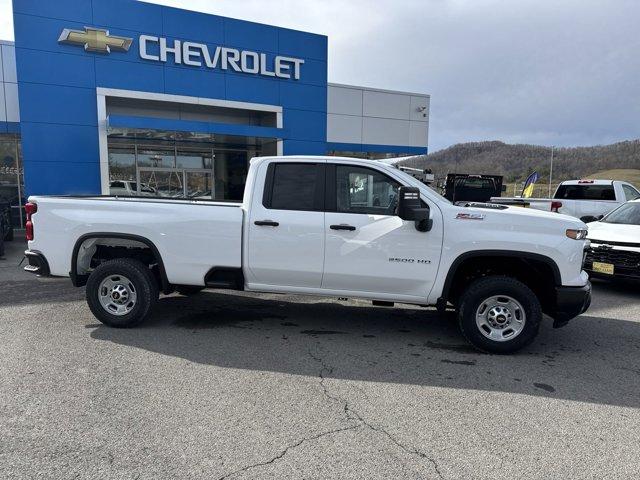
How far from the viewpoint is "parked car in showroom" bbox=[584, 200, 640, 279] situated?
756 cm

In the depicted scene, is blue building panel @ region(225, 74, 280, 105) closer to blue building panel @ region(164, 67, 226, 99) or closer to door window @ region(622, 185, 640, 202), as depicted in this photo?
blue building panel @ region(164, 67, 226, 99)

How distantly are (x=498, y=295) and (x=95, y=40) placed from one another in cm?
1274

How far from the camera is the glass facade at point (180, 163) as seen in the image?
51.1 ft

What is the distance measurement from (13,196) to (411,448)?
16593mm

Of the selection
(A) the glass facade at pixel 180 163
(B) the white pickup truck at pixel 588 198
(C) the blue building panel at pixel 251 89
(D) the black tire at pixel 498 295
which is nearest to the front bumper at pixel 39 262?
(D) the black tire at pixel 498 295

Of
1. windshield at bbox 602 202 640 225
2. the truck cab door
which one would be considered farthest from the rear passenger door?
windshield at bbox 602 202 640 225

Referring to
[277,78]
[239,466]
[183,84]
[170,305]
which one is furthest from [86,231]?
[277,78]

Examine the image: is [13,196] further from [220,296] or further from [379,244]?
[379,244]

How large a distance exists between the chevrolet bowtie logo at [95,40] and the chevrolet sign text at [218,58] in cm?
53

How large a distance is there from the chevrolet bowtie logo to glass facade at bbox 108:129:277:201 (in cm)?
243

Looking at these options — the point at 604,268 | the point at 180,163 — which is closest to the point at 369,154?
the point at 180,163

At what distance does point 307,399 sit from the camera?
3877mm

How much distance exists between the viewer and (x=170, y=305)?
6805 mm

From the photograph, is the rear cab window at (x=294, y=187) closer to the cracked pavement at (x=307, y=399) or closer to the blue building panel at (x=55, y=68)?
the cracked pavement at (x=307, y=399)
